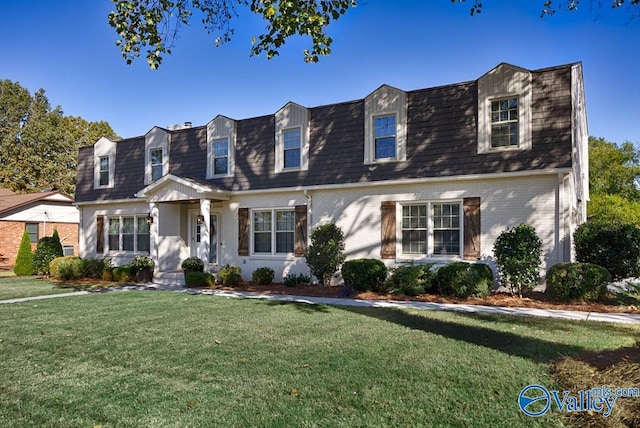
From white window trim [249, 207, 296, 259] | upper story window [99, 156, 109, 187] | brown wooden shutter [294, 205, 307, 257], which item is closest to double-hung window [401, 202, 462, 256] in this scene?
brown wooden shutter [294, 205, 307, 257]

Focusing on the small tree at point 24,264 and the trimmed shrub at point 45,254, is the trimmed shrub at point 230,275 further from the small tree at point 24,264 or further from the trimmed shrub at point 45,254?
the small tree at point 24,264

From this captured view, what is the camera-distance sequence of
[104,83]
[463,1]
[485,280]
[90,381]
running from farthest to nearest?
[104,83]
[485,280]
[463,1]
[90,381]

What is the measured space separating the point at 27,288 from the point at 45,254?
218 inches

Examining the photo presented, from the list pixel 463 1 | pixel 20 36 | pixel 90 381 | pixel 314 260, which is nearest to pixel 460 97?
pixel 463 1

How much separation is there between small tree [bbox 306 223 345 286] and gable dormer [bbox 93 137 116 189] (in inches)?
416

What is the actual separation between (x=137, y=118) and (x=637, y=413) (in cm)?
2081

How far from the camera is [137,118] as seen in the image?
20.3 m

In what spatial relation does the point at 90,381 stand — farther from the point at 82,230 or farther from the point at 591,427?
the point at 82,230

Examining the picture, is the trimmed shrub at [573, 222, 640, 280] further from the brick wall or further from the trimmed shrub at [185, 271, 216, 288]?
the brick wall

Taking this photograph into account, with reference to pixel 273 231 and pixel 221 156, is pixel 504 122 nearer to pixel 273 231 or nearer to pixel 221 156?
pixel 273 231

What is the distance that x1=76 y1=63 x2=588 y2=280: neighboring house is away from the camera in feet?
36.9


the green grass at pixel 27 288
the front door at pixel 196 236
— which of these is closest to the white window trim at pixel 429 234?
the front door at pixel 196 236

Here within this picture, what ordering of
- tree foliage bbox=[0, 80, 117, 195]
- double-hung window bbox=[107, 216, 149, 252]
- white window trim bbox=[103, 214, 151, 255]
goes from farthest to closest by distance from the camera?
1. tree foliage bbox=[0, 80, 117, 195]
2. white window trim bbox=[103, 214, 151, 255]
3. double-hung window bbox=[107, 216, 149, 252]

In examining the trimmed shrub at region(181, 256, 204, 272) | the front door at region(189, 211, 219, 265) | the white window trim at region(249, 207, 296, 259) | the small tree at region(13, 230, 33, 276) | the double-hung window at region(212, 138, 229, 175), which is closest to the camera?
the white window trim at region(249, 207, 296, 259)
